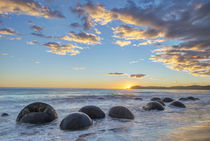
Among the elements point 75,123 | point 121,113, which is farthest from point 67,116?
point 121,113

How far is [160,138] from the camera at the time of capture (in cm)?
418

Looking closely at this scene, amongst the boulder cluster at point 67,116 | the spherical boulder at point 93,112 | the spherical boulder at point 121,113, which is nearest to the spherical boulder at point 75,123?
the boulder cluster at point 67,116

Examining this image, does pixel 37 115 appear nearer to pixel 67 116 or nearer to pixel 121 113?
pixel 67 116

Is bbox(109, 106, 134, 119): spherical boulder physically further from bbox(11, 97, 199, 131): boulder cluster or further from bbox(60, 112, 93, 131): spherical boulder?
bbox(60, 112, 93, 131): spherical boulder

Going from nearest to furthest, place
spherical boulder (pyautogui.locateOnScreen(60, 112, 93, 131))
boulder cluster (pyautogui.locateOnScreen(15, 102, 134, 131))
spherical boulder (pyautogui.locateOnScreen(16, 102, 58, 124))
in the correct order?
1. spherical boulder (pyautogui.locateOnScreen(60, 112, 93, 131))
2. boulder cluster (pyautogui.locateOnScreen(15, 102, 134, 131))
3. spherical boulder (pyautogui.locateOnScreen(16, 102, 58, 124))

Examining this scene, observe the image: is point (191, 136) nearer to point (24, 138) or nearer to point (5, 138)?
point (24, 138)

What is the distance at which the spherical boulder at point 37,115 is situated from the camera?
638 centimetres

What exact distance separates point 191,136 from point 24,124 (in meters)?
6.46

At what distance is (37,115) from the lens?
6.50 m

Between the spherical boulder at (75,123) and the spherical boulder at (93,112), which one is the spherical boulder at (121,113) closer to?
the spherical boulder at (93,112)

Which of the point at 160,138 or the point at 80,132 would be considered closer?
the point at 160,138

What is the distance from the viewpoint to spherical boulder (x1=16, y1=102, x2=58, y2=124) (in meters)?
6.38

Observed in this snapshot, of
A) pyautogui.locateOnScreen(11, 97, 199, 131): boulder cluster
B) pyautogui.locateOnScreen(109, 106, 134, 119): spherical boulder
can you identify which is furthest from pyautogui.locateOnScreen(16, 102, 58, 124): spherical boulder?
pyautogui.locateOnScreen(109, 106, 134, 119): spherical boulder

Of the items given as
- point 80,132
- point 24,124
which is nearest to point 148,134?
point 80,132
